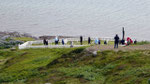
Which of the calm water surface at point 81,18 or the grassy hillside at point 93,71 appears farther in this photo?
the calm water surface at point 81,18

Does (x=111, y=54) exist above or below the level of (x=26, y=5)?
below

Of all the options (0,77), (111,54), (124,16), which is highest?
(124,16)

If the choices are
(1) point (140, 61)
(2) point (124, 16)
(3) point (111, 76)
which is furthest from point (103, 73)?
(2) point (124, 16)

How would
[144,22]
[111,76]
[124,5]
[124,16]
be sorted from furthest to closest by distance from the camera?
[124,5], [124,16], [144,22], [111,76]

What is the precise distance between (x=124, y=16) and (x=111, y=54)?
6764 cm

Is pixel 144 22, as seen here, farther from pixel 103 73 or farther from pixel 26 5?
pixel 103 73

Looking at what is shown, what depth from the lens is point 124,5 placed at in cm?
10644

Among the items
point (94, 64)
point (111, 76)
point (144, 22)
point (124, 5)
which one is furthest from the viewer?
point (124, 5)

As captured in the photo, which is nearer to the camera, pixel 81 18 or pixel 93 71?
pixel 93 71

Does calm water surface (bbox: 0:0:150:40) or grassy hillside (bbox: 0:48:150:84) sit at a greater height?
calm water surface (bbox: 0:0:150:40)

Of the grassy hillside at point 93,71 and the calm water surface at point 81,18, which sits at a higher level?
the calm water surface at point 81,18

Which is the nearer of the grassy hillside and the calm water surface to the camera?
the grassy hillside

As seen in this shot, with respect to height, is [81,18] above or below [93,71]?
above

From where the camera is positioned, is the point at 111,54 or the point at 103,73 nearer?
the point at 103,73
